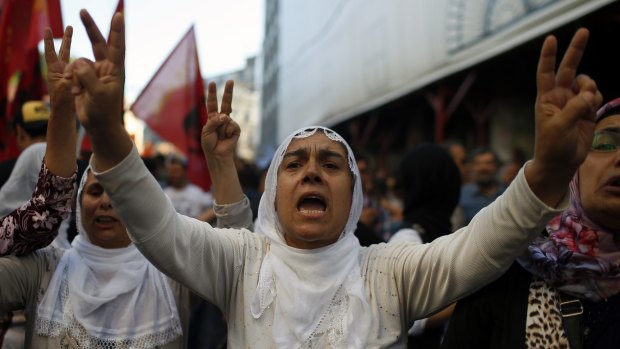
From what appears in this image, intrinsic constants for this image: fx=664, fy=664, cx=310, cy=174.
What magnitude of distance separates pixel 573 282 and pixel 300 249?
0.77 meters

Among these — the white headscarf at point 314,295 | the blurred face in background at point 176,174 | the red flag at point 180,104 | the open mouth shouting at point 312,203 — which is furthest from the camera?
the blurred face in background at point 176,174

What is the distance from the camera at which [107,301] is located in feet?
7.55

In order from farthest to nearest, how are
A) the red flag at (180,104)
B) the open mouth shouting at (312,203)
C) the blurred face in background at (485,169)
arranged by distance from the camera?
the red flag at (180,104) < the blurred face in background at (485,169) < the open mouth shouting at (312,203)

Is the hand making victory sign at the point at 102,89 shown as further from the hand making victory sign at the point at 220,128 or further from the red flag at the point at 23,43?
the red flag at the point at 23,43

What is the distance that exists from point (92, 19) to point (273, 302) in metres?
0.90

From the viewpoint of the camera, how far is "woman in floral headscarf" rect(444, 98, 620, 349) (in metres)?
1.75

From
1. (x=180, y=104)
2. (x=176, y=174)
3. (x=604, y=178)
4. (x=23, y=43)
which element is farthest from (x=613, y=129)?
Answer: (x=176, y=174)

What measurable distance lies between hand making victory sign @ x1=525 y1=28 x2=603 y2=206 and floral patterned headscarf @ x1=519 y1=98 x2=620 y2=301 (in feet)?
0.88

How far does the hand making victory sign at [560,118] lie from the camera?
151cm

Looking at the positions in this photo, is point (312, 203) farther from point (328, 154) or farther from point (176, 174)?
point (176, 174)

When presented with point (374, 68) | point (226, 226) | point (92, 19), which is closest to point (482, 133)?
point (374, 68)

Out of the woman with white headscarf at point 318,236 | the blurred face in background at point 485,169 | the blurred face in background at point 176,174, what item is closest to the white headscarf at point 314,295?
the woman with white headscarf at point 318,236

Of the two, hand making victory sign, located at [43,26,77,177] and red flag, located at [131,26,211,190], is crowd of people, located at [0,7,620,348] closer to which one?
hand making victory sign, located at [43,26,77,177]

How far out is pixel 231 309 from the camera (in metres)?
1.98
